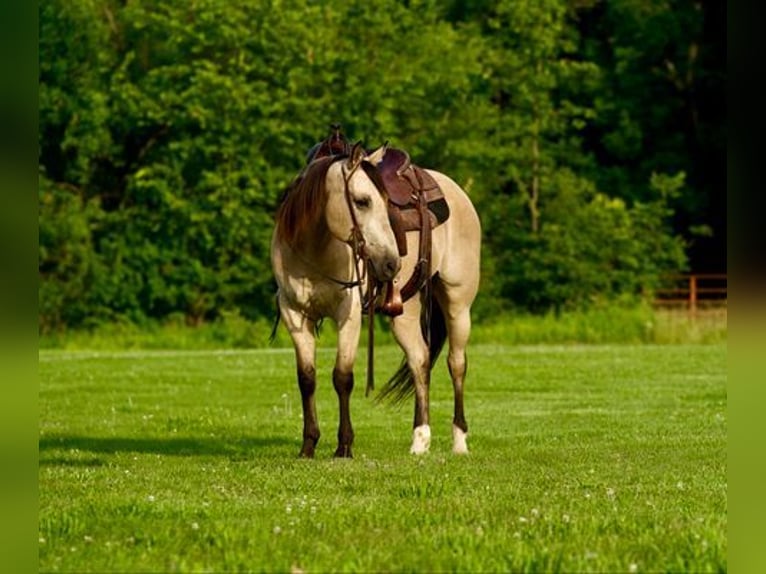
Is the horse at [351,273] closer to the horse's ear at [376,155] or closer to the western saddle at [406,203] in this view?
the horse's ear at [376,155]

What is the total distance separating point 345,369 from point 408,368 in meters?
1.43

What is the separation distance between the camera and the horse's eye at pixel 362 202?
1364 cm

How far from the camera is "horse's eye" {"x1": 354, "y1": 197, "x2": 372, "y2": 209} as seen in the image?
44.7 ft

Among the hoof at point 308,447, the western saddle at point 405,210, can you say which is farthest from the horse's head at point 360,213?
the hoof at point 308,447

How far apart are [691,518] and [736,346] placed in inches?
198

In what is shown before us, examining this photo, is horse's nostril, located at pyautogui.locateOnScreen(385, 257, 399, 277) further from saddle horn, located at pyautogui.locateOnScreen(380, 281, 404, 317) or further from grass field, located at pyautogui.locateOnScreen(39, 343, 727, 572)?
grass field, located at pyautogui.locateOnScreen(39, 343, 727, 572)

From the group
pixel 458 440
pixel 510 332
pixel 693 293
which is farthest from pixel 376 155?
pixel 693 293

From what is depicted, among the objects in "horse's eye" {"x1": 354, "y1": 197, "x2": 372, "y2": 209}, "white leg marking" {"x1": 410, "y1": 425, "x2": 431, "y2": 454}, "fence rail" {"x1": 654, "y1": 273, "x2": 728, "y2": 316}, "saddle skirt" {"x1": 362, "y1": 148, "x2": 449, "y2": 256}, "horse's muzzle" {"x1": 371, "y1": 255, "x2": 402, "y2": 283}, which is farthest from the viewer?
"fence rail" {"x1": 654, "y1": 273, "x2": 728, "y2": 316}

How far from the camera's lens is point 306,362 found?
14.6m

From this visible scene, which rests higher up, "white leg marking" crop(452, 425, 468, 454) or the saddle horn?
the saddle horn

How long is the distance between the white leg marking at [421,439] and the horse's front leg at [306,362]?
1120mm

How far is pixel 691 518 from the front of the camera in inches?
382

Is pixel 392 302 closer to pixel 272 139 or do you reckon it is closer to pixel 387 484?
pixel 387 484

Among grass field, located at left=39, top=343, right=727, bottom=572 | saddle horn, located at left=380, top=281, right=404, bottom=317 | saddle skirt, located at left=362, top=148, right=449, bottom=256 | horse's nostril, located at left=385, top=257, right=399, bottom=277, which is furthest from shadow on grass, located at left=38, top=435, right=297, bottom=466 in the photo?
horse's nostril, located at left=385, top=257, right=399, bottom=277
